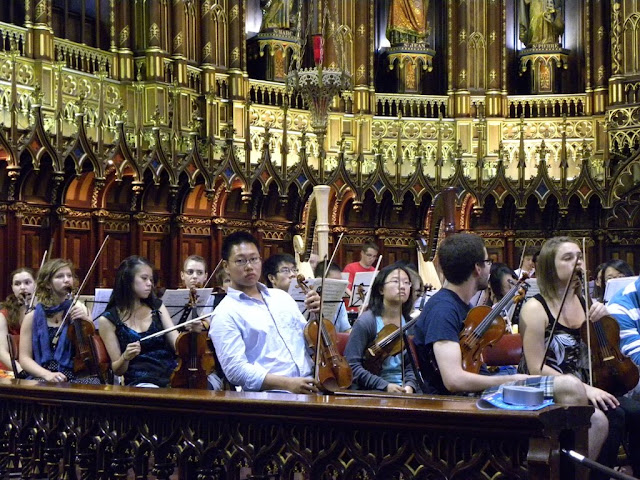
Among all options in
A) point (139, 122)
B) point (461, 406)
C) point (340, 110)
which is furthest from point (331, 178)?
point (461, 406)

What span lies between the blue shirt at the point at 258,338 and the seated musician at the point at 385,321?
52cm

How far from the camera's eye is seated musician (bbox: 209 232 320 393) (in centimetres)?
509

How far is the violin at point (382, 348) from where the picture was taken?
5.91m

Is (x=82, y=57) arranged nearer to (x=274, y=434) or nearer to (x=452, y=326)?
(x=452, y=326)

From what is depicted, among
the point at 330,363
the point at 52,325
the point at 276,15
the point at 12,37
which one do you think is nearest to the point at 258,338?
the point at 330,363

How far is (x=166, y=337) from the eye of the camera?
626 centimetres

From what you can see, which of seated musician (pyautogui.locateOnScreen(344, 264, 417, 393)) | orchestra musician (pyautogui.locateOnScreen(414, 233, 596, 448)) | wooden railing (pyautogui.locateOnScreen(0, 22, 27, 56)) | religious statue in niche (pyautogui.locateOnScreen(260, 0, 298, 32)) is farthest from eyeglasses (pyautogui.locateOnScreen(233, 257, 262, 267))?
religious statue in niche (pyautogui.locateOnScreen(260, 0, 298, 32))

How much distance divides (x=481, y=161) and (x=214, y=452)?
41.5 feet

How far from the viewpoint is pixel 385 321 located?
6086 mm

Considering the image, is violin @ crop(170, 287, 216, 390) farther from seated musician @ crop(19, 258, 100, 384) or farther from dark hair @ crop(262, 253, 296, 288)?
dark hair @ crop(262, 253, 296, 288)

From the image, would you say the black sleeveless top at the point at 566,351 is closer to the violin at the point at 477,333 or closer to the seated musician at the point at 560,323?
the seated musician at the point at 560,323

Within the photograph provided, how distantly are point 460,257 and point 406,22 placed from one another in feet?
44.2

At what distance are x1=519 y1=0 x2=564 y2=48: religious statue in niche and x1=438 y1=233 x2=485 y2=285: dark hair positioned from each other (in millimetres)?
13702

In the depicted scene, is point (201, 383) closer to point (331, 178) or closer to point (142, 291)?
point (142, 291)
